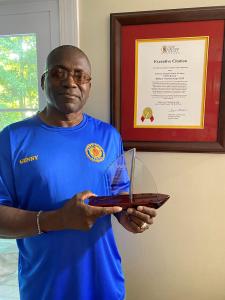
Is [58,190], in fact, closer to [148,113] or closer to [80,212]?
[80,212]

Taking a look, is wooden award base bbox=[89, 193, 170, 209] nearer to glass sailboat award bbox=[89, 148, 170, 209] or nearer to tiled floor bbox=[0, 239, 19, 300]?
glass sailboat award bbox=[89, 148, 170, 209]

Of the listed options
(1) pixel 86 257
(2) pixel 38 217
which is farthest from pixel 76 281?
(2) pixel 38 217

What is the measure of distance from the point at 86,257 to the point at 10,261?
843 millimetres

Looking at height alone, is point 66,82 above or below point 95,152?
above

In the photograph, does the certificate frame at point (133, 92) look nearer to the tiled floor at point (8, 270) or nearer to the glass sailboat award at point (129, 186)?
the glass sailboat award at point (129, 186)

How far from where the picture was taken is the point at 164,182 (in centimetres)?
116

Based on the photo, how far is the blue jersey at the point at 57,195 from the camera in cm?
82

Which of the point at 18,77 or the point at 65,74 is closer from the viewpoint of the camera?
the point at 65,74

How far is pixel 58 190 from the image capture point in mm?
829

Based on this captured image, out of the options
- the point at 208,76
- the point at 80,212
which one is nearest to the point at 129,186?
the point at 80,212

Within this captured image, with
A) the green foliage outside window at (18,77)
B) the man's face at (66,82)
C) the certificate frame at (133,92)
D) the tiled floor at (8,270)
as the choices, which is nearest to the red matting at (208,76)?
the certificate frame at (133,92)

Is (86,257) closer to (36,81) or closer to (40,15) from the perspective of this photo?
(36,81)

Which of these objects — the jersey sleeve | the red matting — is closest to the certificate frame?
the red matting

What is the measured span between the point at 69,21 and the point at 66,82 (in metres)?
0.44
